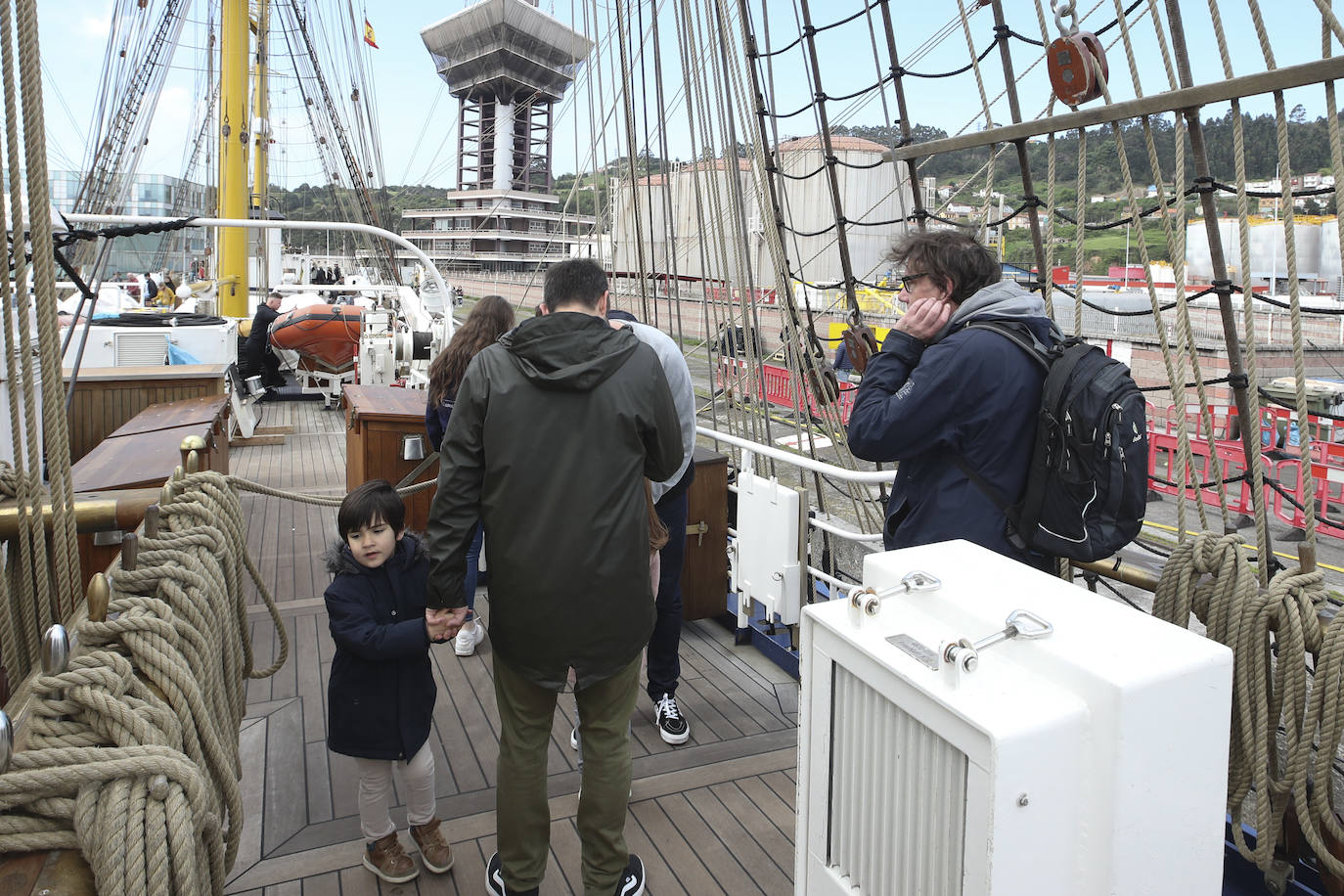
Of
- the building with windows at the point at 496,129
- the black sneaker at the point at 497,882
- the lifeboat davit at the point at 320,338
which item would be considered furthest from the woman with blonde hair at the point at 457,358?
the building with windows at the point at 496,129

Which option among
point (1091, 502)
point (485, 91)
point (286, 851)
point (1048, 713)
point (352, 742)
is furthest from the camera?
point (485, 91)

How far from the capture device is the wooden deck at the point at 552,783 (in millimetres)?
2121

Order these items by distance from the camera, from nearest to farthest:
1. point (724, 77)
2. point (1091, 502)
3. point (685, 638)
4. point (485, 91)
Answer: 1. point (1091, 502)
2. point (685, 638)
3. point (724, 77)
4. point (485, 91)

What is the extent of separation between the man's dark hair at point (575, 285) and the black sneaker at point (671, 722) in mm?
1388

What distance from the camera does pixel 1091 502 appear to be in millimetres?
1744

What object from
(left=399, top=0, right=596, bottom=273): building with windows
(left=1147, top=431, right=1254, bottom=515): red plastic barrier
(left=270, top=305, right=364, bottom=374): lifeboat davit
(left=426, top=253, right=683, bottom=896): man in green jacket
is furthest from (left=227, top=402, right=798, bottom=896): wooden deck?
(left=399, top=0, right=596, bottom=273): building with windows

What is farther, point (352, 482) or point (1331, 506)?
point (1331, 506)

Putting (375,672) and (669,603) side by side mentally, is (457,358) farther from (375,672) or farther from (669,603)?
(375,672)

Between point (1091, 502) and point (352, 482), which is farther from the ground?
point (1091, 502)

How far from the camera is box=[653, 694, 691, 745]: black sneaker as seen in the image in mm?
2723

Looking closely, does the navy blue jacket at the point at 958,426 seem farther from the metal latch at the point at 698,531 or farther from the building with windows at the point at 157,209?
the building with windows at the point at 157,209

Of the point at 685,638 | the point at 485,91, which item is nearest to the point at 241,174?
the point at 685,638

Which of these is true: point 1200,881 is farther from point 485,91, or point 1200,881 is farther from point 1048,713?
point 485,91

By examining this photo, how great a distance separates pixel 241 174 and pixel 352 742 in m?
11.7
